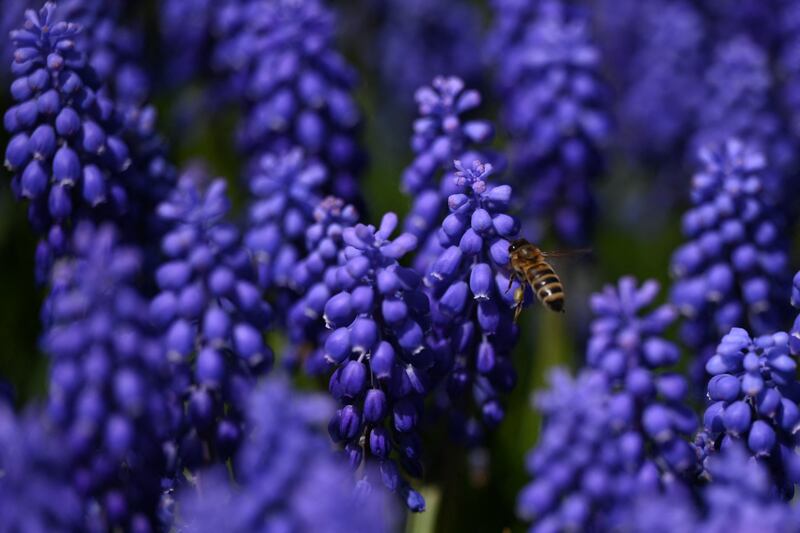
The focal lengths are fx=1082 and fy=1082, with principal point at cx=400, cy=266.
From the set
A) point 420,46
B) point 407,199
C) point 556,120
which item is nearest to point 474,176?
point 556,120

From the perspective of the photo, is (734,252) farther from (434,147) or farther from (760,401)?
(434,147)

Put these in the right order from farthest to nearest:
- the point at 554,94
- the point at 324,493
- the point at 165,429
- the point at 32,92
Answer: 1. the point at 554,94
2. the point at 32,92
3. the point at 165,429
4. the point at 324,493

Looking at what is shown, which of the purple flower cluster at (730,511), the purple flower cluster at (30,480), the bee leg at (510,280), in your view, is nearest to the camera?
the purple flower cluster at (730,511)

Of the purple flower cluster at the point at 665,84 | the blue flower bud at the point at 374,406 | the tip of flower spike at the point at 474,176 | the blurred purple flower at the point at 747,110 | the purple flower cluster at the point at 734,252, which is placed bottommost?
the blue flower bud at the point at 374,406

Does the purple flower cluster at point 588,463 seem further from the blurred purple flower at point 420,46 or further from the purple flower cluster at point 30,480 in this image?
the blurred purple flower at point 420,46

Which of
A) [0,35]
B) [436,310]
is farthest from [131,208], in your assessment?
[0,35]

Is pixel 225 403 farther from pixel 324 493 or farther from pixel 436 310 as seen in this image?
pixel 324 493

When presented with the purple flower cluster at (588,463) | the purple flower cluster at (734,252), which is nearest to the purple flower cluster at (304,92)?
the purple flower cluster at (734,252)
